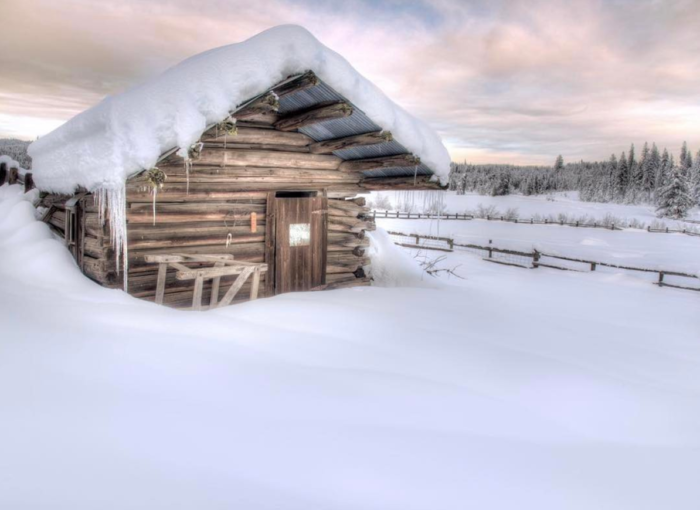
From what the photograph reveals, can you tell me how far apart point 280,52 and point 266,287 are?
4761 mm

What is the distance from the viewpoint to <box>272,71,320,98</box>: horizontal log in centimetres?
665

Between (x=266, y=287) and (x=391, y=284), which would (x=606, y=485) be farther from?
(x=391, y=284)

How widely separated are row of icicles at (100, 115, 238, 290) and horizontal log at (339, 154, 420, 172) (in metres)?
3.22

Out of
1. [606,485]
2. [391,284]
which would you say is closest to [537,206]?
[391,284]

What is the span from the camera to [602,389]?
16.2 feet

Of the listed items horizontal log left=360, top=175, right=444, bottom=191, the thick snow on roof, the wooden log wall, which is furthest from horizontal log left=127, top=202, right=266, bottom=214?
horizontal log left=360, top=175, right=444, bottom=191

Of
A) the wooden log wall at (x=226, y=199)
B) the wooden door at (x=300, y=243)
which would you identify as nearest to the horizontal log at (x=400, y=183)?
the wooden log wall at (x=226, y=199)

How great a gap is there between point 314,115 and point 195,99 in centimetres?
207

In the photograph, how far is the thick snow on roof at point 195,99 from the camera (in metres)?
6.12

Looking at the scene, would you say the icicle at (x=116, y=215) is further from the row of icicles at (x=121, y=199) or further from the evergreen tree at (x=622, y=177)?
the evergreen tree at (x=622, y=177)

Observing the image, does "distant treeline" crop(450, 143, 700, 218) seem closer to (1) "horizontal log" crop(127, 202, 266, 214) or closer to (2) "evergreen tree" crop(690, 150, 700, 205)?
(2) "evergreen tree" crop(690, 150, 700, 205)

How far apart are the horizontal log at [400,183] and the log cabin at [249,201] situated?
25mm

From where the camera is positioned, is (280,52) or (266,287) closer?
(280,52)

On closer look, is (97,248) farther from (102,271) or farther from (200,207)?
(200,207)
